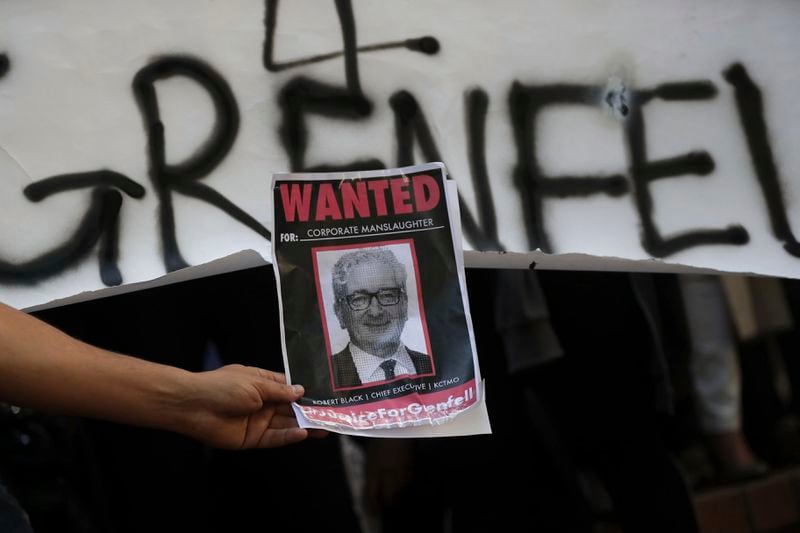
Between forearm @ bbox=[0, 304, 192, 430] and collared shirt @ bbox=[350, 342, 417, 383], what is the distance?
0.20 m

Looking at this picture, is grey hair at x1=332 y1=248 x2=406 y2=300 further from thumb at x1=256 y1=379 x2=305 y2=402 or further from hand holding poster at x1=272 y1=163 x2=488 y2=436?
thumb at x1=256 y1=379 x2=305 y2=402

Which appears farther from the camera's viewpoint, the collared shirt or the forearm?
the collared shirt

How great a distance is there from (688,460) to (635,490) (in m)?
0.95

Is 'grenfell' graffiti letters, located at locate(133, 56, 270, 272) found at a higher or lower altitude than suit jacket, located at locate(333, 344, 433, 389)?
higher

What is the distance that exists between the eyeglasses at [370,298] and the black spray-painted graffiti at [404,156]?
0.86 ft

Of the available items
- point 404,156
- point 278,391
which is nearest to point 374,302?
point 278,391

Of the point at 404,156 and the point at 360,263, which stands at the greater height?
the point at 404,156

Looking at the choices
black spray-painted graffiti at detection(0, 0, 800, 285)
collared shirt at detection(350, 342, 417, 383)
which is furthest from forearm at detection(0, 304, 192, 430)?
black spray-painted graffiti at detection(0, 0, 800, 285)

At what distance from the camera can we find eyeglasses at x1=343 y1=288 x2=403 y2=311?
1377mm

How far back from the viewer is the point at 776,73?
1.88m

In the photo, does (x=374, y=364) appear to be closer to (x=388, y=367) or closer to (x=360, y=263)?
(x=388, y=367)

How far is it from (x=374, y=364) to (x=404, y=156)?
0.42 m

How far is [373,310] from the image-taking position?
138 cm

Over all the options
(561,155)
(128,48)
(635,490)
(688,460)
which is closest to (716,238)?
(561,155)
